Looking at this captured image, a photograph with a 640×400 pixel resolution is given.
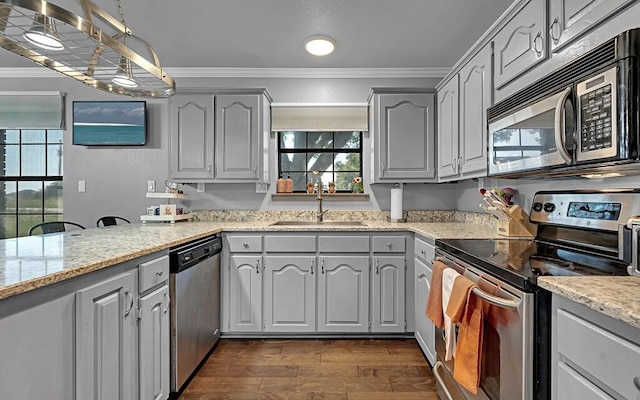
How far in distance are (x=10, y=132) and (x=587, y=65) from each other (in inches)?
186

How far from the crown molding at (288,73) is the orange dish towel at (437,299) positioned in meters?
2.25

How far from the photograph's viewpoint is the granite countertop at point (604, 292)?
0.75 meters

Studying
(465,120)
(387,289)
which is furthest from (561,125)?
(387,289)

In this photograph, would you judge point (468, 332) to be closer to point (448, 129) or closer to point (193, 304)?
point (193, 304)

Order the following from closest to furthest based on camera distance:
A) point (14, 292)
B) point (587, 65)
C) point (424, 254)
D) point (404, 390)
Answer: point (14, 292) < point (587, 65) < point (404, 390) < point (424, 254)

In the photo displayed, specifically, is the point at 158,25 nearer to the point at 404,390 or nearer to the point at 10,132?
the point at 10,132

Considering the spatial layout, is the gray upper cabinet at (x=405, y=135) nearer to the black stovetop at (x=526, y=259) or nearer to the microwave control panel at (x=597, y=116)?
the black stovetop at (x=526, y=259)

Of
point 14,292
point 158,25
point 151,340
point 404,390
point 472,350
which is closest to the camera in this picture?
point 14,292

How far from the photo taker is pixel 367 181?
3.45 metres

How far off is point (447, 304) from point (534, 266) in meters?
0.41

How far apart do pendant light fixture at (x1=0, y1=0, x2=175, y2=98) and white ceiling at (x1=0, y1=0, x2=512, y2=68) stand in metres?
0.75

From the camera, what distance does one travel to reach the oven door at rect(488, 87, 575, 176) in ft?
4.20

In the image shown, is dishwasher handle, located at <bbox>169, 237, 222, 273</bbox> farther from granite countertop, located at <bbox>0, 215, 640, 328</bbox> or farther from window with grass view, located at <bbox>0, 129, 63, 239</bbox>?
window with grass view, located at <bbox>0, 129, 63, 239</bbox>

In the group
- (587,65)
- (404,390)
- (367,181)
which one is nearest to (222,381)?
(404,390)
